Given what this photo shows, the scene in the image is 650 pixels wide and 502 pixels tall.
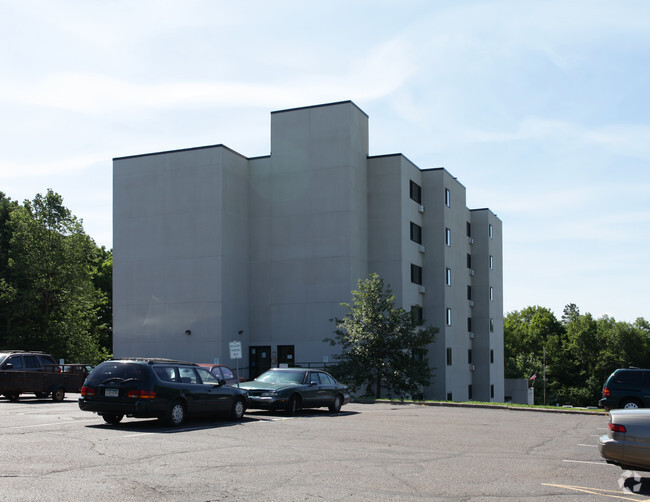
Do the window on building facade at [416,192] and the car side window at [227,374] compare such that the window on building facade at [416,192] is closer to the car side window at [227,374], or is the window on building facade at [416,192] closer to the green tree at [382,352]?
the green tree at [382,352]

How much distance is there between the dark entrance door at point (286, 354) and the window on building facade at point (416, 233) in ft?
37.7

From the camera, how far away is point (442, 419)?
21.4 metres

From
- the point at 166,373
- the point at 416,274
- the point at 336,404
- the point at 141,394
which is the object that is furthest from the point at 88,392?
the point at 416,274

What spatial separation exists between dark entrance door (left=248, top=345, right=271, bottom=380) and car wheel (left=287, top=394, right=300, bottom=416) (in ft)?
81.1

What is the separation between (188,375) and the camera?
17.4 metres

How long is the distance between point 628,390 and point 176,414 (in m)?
13.9

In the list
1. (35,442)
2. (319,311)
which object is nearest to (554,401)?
(319,311)

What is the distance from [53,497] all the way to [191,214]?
123 feet

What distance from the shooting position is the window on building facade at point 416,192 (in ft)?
167

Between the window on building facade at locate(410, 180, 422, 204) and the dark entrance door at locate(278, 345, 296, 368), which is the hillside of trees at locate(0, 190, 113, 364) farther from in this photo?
the window on building facade at locate(410, 180, 422, 204)

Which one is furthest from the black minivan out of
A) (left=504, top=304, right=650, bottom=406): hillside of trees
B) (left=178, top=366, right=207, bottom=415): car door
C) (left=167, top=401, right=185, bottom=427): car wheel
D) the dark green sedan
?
(left=504, top=304, right=650, bottom=406): hillside of trees

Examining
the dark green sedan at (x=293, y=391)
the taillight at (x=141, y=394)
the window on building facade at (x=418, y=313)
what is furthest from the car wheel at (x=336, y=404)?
the window on building facade at (x=418, y=313)

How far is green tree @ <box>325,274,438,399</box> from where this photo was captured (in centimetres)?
3575

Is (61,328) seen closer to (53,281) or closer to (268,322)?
(53,281)
